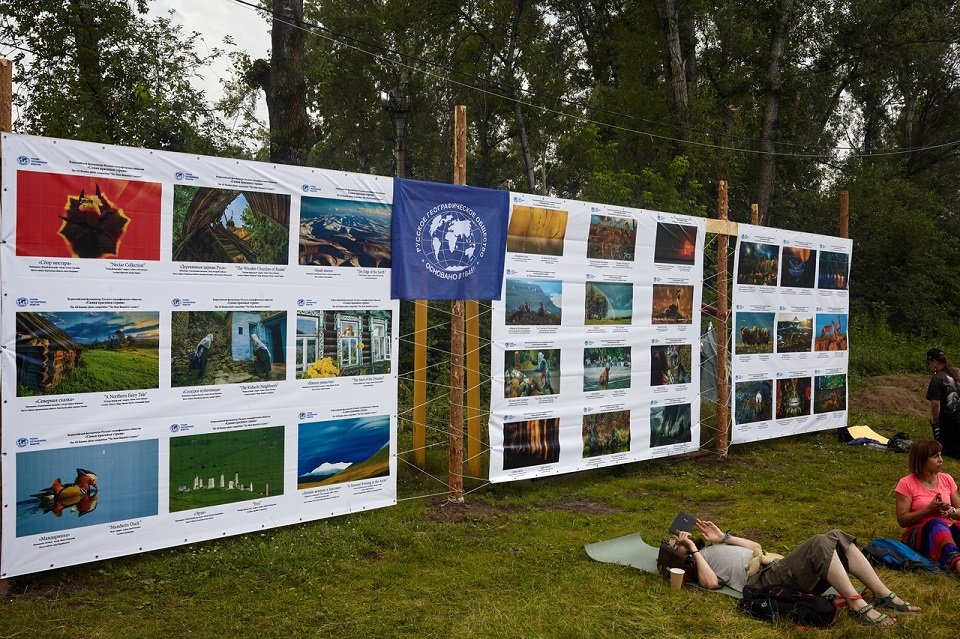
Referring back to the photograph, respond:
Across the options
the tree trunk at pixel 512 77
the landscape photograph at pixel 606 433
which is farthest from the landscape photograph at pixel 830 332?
the tree trunk at pixel 512 77

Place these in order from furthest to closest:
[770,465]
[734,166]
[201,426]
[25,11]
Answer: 1. [734,166]
2. [25,11]
3. [770,465]
4. [201,426]

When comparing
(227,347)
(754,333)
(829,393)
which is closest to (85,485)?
(227,347)

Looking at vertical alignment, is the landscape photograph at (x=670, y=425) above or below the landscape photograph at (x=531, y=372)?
below

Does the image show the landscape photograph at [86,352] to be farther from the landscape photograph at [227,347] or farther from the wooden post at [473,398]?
the wooden post at [473,398]

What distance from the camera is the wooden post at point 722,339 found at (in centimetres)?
1040

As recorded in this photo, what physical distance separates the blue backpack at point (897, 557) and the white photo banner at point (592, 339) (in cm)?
322

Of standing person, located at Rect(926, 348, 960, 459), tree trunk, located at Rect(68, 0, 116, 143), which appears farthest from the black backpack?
tree trunk, located at Rect(68, 0, 116, 143)

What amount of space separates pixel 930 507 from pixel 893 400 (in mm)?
9933

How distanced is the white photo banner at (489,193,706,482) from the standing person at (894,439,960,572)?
3394mm

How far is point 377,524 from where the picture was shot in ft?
22.0

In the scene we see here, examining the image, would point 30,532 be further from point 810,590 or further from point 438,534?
point 810,590

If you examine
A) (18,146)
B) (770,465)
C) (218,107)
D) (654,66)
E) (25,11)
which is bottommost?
(770,465)

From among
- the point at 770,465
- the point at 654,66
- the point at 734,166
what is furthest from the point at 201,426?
the point at 654,66

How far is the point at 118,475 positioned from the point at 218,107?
1064 cm
